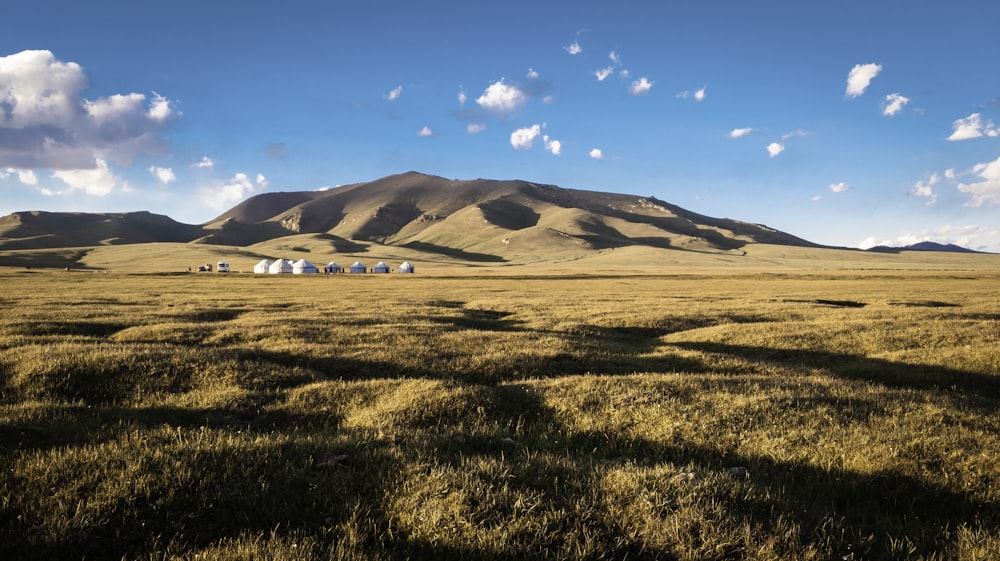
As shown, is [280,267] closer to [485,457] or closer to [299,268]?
[299,268]

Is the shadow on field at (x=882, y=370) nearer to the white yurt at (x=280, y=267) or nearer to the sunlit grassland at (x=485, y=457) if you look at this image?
the sunlit grassland at (x=485, y=457)

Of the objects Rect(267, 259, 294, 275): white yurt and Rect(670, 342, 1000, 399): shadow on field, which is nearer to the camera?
Rect(670, 342, 1000, 399): shadow on field

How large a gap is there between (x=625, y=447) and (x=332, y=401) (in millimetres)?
6883

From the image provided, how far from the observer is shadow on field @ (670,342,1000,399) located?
16031mm

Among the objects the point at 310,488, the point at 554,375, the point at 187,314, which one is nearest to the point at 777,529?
the point at 310,488

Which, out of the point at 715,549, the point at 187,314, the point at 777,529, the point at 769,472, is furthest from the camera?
the point at 187,314

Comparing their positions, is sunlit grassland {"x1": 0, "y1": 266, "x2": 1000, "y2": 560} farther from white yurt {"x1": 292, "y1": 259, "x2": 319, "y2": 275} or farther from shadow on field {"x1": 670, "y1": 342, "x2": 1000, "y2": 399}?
white yurt {"x1": 292, "y1": 259, "x2": 319, "y2": 275}

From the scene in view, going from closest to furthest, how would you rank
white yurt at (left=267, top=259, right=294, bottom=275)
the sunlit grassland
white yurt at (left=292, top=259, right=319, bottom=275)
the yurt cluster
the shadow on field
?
the sunlit grassland → the shadow on field → white yurt at (left=292, top=259, right=319, bottom=275) → the yurt cluster → white yurt at (left=267, top=259, right=294, bottom=275)

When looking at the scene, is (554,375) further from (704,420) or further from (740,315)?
(740,315)

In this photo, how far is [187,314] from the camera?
109 feet

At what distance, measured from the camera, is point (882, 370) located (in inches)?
703

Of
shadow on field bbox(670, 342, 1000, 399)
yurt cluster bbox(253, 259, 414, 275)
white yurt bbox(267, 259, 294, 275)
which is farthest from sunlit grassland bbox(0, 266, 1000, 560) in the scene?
white yurt bbox(267, 259, 294, 275)

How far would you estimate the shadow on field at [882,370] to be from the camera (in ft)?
52.6

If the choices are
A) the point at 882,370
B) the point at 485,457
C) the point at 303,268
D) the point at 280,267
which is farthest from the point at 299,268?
the point at 485,457
